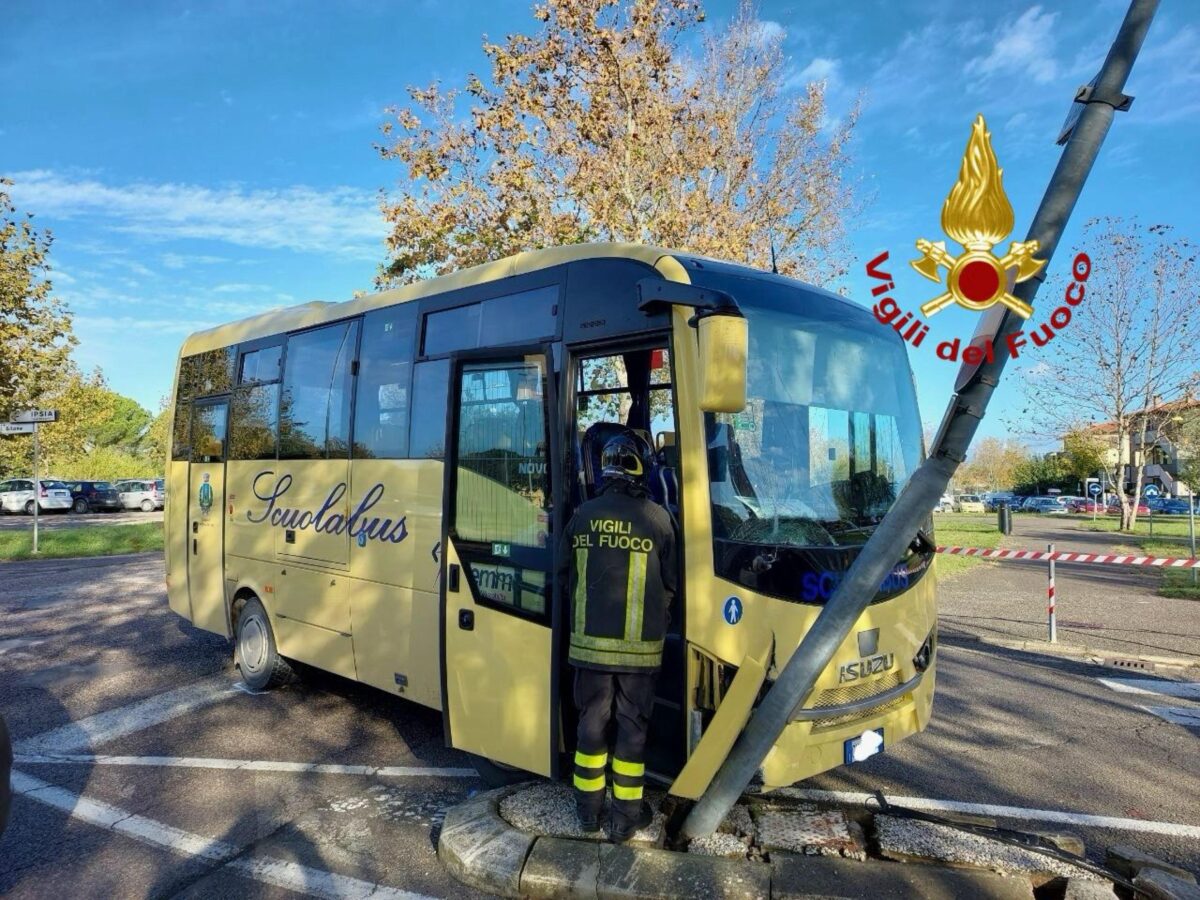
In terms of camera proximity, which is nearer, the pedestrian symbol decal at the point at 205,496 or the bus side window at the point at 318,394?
the bus side window at the point at 318,394

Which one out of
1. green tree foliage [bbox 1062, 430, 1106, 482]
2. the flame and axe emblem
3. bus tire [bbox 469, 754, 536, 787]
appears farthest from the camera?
green tree foliage [bbox 1062, 430, 1106, 482]

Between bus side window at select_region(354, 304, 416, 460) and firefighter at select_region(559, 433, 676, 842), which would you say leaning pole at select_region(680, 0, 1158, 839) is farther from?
bus side window at select_region(354, 304, 416, 460)

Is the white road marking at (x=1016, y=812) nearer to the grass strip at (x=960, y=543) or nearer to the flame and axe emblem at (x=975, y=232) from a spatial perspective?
the flame and axe emblem at (x=975, y=232)

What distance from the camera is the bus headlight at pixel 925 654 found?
4344 mm

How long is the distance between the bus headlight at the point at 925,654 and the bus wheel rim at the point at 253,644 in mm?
5530

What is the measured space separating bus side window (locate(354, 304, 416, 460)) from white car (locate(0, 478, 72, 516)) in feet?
129

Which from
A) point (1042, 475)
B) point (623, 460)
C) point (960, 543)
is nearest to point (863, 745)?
point (623, 460)

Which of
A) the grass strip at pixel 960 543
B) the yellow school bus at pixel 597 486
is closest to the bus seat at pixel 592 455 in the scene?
the yellow school bus at pixel 597 486

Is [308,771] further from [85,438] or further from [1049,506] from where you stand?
[1049,506]

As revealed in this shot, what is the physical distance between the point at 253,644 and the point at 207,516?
151cm

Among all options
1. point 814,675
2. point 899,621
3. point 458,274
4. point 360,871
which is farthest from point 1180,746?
point 458,274

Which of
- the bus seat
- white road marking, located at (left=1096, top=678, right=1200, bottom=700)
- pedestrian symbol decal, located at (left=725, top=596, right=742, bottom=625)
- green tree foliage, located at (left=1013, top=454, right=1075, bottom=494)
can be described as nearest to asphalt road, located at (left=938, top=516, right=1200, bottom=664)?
white road marking, located at (left=1096, top=678, right=1200, bottom=700)

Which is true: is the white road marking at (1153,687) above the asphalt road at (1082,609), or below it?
above

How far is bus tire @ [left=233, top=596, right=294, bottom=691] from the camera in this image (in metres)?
6.98
